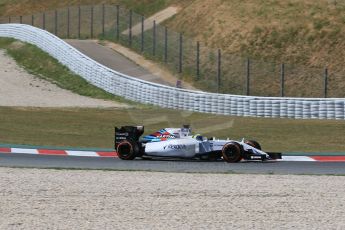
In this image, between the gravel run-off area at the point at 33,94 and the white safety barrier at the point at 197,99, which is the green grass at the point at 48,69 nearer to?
the white safety barrier at the point at 197,99

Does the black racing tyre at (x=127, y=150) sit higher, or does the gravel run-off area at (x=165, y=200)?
the black racing tyre at (x=127, y=150)

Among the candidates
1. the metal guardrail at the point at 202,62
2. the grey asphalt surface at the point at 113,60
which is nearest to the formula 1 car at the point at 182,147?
the metal guardrail at the point at 202,62

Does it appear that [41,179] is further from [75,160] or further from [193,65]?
[193,65]

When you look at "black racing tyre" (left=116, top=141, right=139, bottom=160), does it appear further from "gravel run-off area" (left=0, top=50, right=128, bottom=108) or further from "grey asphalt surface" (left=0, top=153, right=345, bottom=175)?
"gravel run-off area" (left=0, top=50, right=128, bottom=108)

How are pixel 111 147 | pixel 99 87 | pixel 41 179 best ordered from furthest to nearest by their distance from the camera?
pixel 99 87 → pixel 111 147 → pixel 41 179

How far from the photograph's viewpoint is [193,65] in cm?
4228

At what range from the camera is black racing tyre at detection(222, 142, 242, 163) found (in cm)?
1964

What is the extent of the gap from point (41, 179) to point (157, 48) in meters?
29.3

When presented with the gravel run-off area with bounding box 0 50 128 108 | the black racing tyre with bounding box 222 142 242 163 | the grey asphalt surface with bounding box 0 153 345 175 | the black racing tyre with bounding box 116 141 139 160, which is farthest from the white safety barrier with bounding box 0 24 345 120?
the black racing tyre with bounding box 116 141 139 160

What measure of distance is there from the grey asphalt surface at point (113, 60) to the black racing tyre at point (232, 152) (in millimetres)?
19511

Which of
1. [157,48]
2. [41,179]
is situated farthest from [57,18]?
[41,179]

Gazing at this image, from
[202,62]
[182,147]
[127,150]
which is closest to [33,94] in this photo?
[202,62]

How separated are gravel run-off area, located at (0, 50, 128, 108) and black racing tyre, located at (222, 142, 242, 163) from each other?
51.7 ft

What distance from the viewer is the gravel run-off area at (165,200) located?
12.4 m
